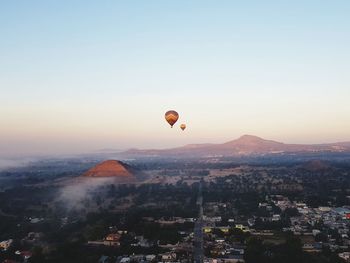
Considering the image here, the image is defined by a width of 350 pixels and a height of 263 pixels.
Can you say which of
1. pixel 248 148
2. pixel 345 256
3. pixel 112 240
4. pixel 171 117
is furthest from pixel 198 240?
pixel 248 148

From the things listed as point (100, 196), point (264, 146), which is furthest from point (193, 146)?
point (100, 196)

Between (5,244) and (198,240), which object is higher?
(5,244)

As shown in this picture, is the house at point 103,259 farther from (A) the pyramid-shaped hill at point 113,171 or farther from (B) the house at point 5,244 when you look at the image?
(A) the pyramid-shaped hill at point 113,171

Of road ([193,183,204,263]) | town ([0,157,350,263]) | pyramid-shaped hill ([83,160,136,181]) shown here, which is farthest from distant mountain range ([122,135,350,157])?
road ([193,183,204,263])

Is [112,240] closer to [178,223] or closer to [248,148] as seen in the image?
[178,223]

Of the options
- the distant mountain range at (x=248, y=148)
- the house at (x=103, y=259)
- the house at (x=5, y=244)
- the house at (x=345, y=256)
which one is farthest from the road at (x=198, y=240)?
the distant mountain range at (x=248, y=148)

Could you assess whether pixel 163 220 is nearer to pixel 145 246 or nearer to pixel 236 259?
pixel 145 246

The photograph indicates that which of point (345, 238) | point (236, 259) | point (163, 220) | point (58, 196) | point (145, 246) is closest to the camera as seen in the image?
point (236, 259)
